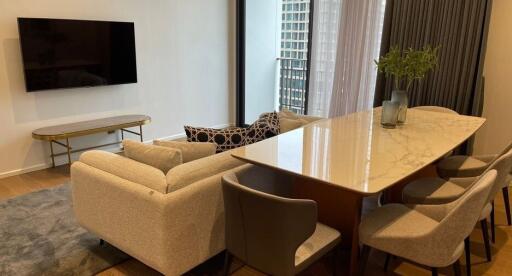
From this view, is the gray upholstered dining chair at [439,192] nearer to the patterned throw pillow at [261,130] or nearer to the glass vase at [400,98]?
the glass vase at [400,98]

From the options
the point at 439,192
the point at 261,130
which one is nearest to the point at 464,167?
the point at 439,192

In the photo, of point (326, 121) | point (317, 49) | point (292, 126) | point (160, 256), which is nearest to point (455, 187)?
point (326, 121)

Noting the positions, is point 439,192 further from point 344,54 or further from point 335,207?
point 344,54

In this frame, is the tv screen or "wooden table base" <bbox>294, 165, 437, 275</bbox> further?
the tv screen

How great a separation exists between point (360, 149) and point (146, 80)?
3.64 m

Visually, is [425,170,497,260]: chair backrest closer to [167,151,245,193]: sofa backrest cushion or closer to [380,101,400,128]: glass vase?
[380,101,400,128]: glass vase

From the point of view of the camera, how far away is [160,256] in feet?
6.99

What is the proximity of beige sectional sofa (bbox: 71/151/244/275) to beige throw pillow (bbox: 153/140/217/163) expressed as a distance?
0.12 meters

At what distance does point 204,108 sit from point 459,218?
15.3 feet

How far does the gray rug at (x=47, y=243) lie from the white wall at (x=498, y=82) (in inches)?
154

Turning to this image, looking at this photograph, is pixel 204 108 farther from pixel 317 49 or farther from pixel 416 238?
pixel 416 238

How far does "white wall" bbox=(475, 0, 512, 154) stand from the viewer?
4.00 meters

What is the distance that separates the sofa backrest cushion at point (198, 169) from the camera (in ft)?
6.96

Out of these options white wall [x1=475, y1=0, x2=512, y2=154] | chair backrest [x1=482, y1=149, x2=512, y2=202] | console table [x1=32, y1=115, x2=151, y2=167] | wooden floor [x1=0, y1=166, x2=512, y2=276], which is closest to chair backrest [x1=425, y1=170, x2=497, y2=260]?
chair backrest [x1=482, y1=149, x2=512, y2=202]
